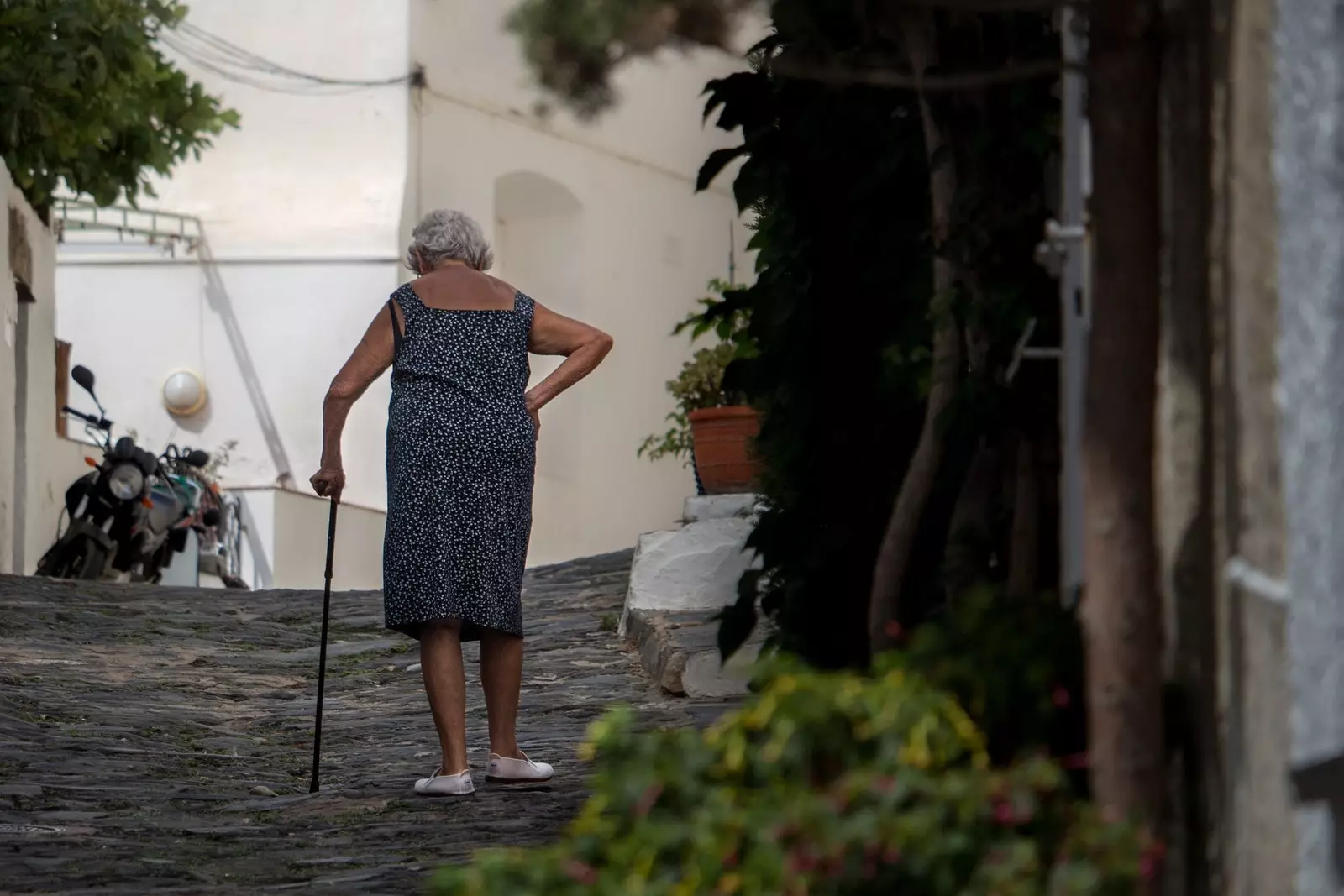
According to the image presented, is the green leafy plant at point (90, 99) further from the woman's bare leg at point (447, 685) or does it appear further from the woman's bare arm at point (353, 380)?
the woman's bare leg at point (447, 685)

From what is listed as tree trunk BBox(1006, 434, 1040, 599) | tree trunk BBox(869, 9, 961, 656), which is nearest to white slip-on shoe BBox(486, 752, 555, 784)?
tree trunk BBox(869, 9, 961, 656)

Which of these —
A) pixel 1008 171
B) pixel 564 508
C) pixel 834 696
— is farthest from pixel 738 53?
pixel 564 508

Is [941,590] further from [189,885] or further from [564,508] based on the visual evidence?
[564,508]

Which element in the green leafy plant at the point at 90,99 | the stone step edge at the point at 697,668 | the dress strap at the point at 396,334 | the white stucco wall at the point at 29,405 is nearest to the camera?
the dress strap at the point at 396,334

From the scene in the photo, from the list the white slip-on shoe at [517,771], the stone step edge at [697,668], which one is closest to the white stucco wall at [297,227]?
the stone step edge at [697,668]

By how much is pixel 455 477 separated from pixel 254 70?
1447 centimetres

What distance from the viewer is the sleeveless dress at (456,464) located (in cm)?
604

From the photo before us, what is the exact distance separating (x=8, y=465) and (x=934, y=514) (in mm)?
10782

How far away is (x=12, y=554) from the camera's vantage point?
48.8 feet

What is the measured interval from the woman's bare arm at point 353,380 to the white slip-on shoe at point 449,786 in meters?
0.83

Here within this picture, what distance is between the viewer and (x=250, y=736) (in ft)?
25.2

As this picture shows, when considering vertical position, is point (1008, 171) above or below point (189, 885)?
above

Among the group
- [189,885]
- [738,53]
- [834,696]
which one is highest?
[738,53]

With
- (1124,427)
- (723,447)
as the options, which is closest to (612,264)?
(723,447)
